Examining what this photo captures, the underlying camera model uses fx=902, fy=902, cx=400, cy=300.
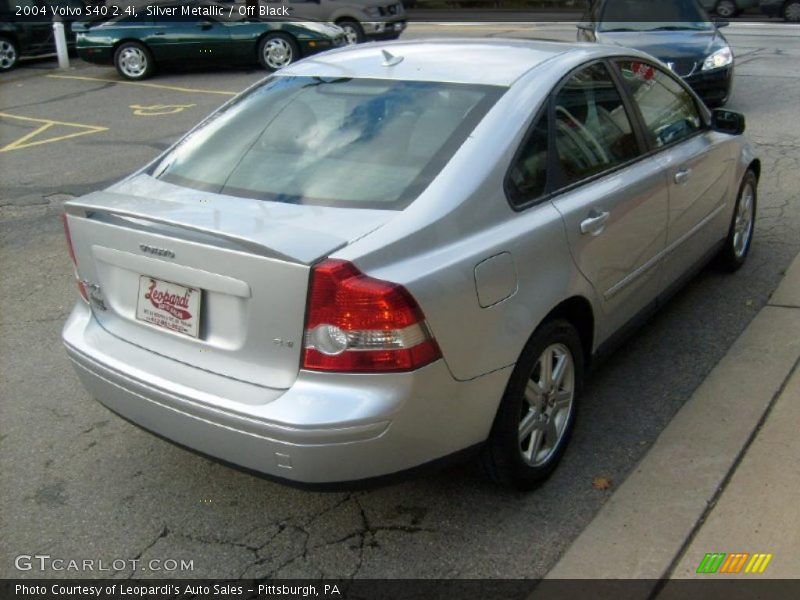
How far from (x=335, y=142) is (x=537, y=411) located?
130 cm

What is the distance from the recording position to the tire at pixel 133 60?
15328 millimetres

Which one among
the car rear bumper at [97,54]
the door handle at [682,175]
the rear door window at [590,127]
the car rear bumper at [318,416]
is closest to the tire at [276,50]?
the car rear bumper at [97,54]

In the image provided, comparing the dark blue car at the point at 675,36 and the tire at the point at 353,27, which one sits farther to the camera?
the tire at the point at 353,27

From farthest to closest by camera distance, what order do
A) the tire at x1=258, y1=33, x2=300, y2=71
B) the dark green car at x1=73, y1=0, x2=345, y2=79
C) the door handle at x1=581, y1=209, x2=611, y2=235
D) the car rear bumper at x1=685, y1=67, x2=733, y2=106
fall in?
the tire at x1=258, y1=33, x2=300, y2=71
the dark green car at x1=73, y1=0, x2=345, y2=79
the car rear bumper at x1=685, y1=67, x2=733, y2=106
the door handle at x1=581, y1=209, x2=611, y2=235

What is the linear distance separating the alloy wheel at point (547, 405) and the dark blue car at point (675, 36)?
7.43 m

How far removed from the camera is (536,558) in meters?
3.14

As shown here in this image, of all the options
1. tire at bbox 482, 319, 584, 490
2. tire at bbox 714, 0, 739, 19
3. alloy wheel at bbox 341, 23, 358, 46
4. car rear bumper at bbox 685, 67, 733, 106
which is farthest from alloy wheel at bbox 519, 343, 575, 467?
tire at bbox 714, 0, 739, 19

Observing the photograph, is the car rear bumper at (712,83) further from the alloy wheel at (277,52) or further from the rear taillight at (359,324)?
the rear taillight at (359,324)

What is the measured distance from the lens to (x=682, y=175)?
4480 millimetres

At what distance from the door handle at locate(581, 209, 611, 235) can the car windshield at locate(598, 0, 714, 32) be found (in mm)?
8350

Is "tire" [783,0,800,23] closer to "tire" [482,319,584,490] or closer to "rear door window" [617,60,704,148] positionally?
"rear door window" [617,60,704,148]

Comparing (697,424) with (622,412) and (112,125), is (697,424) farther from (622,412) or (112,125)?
(112,125)

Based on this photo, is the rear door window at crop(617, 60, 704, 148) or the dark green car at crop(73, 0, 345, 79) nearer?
the rear door window at crop(617, 60, 704, 148)

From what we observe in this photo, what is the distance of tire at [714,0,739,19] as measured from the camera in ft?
85.2
